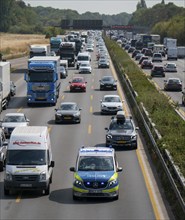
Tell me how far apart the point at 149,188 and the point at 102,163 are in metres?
2.32

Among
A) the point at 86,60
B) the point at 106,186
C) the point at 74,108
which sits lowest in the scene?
the point at 86,60

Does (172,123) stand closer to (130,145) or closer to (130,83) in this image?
(130,145)

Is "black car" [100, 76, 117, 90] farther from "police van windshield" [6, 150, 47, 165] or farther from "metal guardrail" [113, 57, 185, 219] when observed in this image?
"police van windshield" [6, 150, 47, 165]

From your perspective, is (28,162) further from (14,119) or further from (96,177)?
(14,119)

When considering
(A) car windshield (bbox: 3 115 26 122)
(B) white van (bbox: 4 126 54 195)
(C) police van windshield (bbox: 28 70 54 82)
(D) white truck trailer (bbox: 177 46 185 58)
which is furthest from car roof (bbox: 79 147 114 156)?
(D) white truck trailer (bbox: 177 46 185 58)

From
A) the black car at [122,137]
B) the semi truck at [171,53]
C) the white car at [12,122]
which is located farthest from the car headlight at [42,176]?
the semi truck at [171,53]

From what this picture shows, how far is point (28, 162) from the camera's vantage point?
2625 centimetres

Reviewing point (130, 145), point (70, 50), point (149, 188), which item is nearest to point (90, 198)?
point (149, 188)

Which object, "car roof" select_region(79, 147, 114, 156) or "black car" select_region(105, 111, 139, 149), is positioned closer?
"car roof" select_region(79, 147, 114, 156)

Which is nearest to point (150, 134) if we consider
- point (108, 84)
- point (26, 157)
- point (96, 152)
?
point (96, 152)

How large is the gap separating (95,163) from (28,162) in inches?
92.3

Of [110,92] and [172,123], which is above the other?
[172,123]

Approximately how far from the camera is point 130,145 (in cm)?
3584

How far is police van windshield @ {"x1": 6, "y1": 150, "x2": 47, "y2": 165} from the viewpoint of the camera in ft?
86.1
